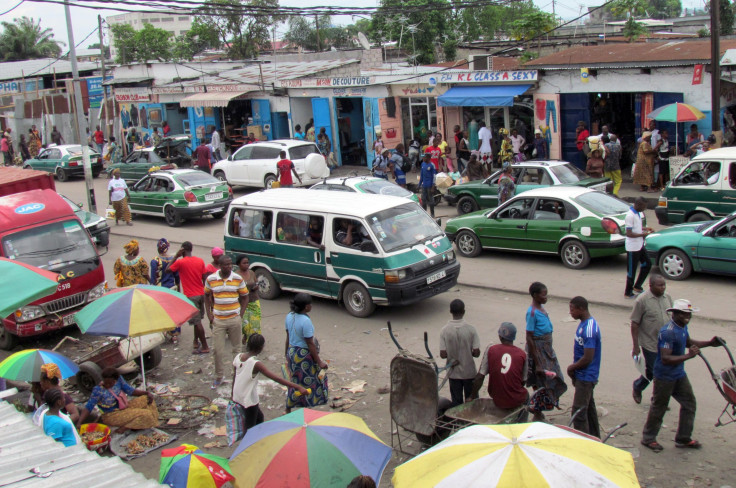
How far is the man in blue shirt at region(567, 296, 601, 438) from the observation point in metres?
6.45

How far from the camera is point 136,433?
812 centimetres

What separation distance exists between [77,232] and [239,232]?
278 centimetres

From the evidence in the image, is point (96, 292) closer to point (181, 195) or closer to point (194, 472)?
point (194, 472)

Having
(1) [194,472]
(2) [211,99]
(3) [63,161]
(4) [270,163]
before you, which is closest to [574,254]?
(1) [194,472]

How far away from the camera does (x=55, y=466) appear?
4.46m

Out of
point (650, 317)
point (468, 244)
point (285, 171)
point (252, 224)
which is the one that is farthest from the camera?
point (285, 171)

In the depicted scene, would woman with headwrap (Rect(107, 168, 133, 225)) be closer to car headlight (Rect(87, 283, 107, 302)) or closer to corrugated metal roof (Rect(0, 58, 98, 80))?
car headlight (Rect(87, 283, 107, 302))

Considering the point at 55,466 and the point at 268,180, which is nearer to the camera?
the point at 55,466

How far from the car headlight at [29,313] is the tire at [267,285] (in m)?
3.51

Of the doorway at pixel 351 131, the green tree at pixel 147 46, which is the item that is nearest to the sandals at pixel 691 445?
the doorway at pixel 351 131

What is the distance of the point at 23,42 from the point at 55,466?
7727 cm

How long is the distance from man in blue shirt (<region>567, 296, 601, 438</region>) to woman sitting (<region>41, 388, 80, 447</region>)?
4590 millimetres

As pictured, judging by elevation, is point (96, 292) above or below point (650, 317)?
below

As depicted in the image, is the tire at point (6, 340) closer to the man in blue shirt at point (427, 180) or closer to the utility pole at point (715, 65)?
the man in blue shirt at point (427, 180)
